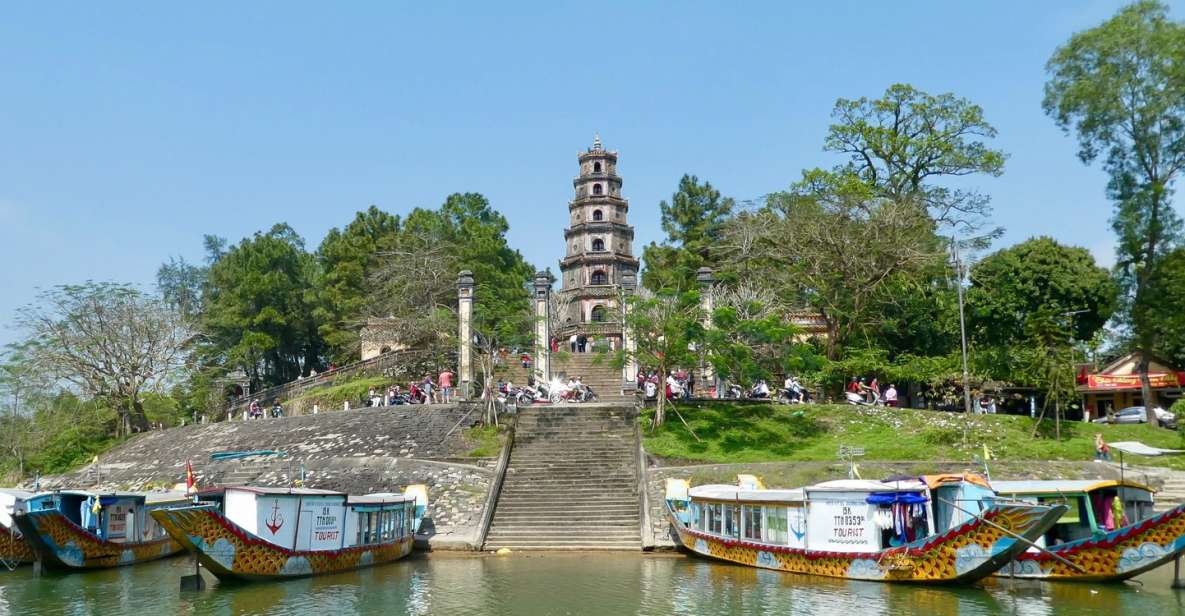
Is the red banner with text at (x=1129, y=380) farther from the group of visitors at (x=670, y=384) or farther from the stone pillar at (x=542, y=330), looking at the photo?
the stone pillar at (x=542, y=330)

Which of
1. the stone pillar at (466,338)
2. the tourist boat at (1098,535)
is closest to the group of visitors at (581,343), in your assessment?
the stone pillar at (466,338)

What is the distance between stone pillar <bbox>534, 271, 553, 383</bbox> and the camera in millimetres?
35000

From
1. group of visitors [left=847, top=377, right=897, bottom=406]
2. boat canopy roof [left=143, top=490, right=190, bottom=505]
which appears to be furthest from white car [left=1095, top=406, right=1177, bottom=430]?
boat canopy roof [left=143, top=490, right=190, bottom=505]

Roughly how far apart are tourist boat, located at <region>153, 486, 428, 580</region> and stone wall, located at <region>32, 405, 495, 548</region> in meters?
2.41

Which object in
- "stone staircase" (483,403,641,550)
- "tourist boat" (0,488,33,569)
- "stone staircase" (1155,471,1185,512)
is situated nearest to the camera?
"tourist boat" (0,488,33,569)

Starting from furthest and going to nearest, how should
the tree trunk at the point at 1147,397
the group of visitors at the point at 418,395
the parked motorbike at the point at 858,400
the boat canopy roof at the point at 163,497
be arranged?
the group of visitors at the point at 418,395 < the parked motorbike at the point at 858,400 < the tree trunk at the point at 1147,397 < the boat canopy roof at the point at 163,497

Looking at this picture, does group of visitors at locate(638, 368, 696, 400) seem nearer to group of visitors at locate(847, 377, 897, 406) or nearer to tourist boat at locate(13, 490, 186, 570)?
group of visitors at locate(847, 377, 897, 406)

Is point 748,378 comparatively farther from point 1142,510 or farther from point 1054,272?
point 1054,272

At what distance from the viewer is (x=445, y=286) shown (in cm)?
4606

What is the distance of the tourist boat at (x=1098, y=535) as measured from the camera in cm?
1683

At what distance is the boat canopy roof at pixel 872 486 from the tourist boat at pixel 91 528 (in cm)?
1611

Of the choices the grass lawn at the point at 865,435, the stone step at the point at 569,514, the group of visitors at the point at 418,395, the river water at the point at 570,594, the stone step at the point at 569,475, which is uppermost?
the group of visitors at the point at 418,395

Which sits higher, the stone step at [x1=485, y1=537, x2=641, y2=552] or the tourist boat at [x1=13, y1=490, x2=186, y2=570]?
the tourist boat at [x1=13, y1=490, x2=186, y2=570]

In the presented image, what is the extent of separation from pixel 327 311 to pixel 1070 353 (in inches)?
Answer: 1449
